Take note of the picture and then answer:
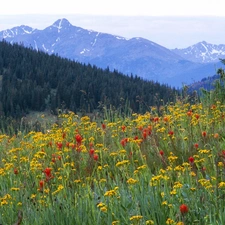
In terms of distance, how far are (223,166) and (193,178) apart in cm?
41

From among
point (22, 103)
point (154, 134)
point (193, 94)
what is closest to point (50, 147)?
point (154, 134)

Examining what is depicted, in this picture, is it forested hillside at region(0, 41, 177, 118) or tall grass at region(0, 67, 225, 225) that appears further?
forested hillside at region(0, 41, 177, 118)

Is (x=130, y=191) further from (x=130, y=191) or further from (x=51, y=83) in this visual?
(x=51, y=83)

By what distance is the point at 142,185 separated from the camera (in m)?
4.02

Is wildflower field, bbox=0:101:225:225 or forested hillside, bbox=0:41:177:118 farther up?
wildflower field, bbox=0:101:225:225

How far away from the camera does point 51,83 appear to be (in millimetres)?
165625

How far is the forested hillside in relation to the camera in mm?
143375

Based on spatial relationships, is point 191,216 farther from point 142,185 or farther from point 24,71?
point 24,71

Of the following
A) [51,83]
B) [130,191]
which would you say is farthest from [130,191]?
[51,83]

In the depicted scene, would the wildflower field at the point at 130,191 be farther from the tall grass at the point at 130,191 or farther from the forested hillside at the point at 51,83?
the forested hillside at the point at 51,83

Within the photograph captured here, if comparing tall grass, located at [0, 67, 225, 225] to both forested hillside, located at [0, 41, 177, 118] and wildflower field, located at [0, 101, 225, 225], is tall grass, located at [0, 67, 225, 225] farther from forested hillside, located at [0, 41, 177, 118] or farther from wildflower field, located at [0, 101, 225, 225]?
forested hillside, located at [0, 41, 177, 118]

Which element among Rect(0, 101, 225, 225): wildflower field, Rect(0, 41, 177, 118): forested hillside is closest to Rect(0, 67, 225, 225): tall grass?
Rect(0, 101, 225, 225): wildflower field

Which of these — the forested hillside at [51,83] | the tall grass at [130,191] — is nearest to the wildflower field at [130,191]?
the tall grass at [130,191]

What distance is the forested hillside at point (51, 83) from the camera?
143 meters
